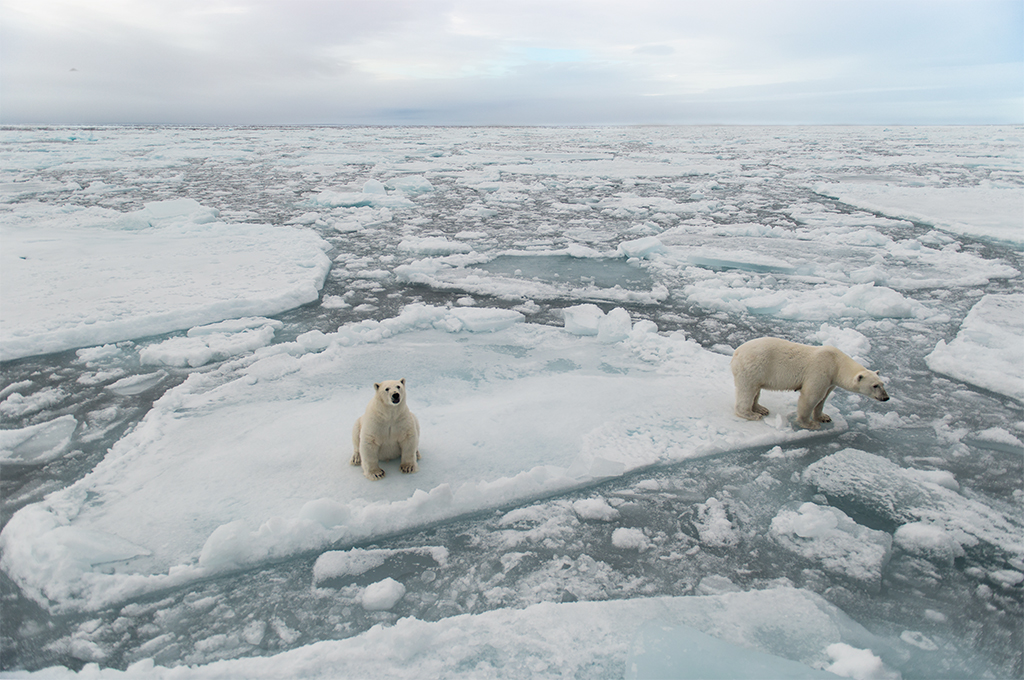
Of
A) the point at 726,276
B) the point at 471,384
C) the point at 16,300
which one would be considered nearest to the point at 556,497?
the point at 471,384

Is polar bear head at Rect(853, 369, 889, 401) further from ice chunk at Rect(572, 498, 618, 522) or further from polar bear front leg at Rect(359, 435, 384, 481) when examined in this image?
polar bear front leg at Rect(359, 435, 384, 481)

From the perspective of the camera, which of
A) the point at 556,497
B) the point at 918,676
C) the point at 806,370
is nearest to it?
the point at 918,676

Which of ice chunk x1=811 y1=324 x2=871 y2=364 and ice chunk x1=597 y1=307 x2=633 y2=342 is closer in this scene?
ice chunk x1=811 y1=324 x2=871 y2=364

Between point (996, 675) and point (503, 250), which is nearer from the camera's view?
point (996, 675)

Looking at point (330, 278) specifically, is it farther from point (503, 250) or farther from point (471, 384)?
point (471, 384)

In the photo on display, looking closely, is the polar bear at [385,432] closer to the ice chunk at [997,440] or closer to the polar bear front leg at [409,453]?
the polar bear front leg at [409,453]

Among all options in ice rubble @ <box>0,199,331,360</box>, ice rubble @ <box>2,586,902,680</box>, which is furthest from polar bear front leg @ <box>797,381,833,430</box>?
ice rubble @ <box>0,199,331,360</box>
